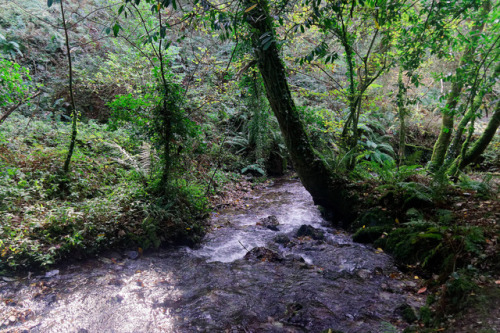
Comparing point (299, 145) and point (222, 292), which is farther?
point (299, 145)

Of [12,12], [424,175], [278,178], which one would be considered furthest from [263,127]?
[12,12]

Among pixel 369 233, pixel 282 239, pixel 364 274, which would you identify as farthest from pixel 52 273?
pixel 369 233

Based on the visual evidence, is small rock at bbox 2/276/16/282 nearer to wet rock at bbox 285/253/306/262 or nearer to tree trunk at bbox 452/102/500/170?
wet rock at bbox 285/253/306/262

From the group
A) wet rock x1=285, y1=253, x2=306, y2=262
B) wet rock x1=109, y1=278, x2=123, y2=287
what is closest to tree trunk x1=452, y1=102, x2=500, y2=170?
wet rock x1=285, y1=253, x2=306, y2=262

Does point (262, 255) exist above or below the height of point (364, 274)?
below

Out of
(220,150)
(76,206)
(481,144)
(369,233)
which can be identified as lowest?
(369,233)

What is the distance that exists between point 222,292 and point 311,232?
2.78 m

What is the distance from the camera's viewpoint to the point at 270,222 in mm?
6633

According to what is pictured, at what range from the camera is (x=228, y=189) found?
29.3 ft

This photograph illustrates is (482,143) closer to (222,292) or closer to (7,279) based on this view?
(222,292)

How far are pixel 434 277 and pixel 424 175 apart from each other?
365 cm

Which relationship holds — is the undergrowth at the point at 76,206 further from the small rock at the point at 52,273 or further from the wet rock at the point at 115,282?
the wet rock at the point at 115,282

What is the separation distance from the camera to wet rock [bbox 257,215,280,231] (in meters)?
6.41

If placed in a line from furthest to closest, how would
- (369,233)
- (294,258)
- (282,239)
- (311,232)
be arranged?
(311,232) < (282,239) < (369,233) < (294,258)
